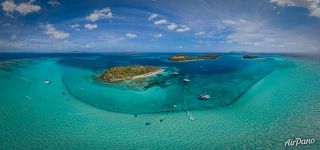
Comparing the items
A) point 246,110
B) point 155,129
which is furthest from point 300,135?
point 155,129

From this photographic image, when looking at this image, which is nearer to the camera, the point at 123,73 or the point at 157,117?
the point at 157,117

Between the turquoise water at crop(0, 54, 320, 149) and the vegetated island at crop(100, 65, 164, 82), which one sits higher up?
the vegetated island at crop(100, 65, 164, 82)

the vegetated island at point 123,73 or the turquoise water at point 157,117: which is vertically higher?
the vegetated island at point 123,73

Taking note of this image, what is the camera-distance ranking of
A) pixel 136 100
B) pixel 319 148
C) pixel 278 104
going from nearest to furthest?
pixel 319 148 < pixel 278 104 < pixel 136 100

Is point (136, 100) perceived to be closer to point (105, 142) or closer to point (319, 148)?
point (105, 142)

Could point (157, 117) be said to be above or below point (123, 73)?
below

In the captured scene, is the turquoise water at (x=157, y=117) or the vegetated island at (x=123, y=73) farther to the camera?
the vegetated island at (x=123, y=73)

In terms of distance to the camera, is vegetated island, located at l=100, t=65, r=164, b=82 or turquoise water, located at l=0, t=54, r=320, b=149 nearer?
turquoise water, located at l=0, t=54, r=320, b=149

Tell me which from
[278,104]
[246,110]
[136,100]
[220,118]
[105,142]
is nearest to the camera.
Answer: [105,142]

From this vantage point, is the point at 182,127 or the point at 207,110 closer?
the point at 182,127
